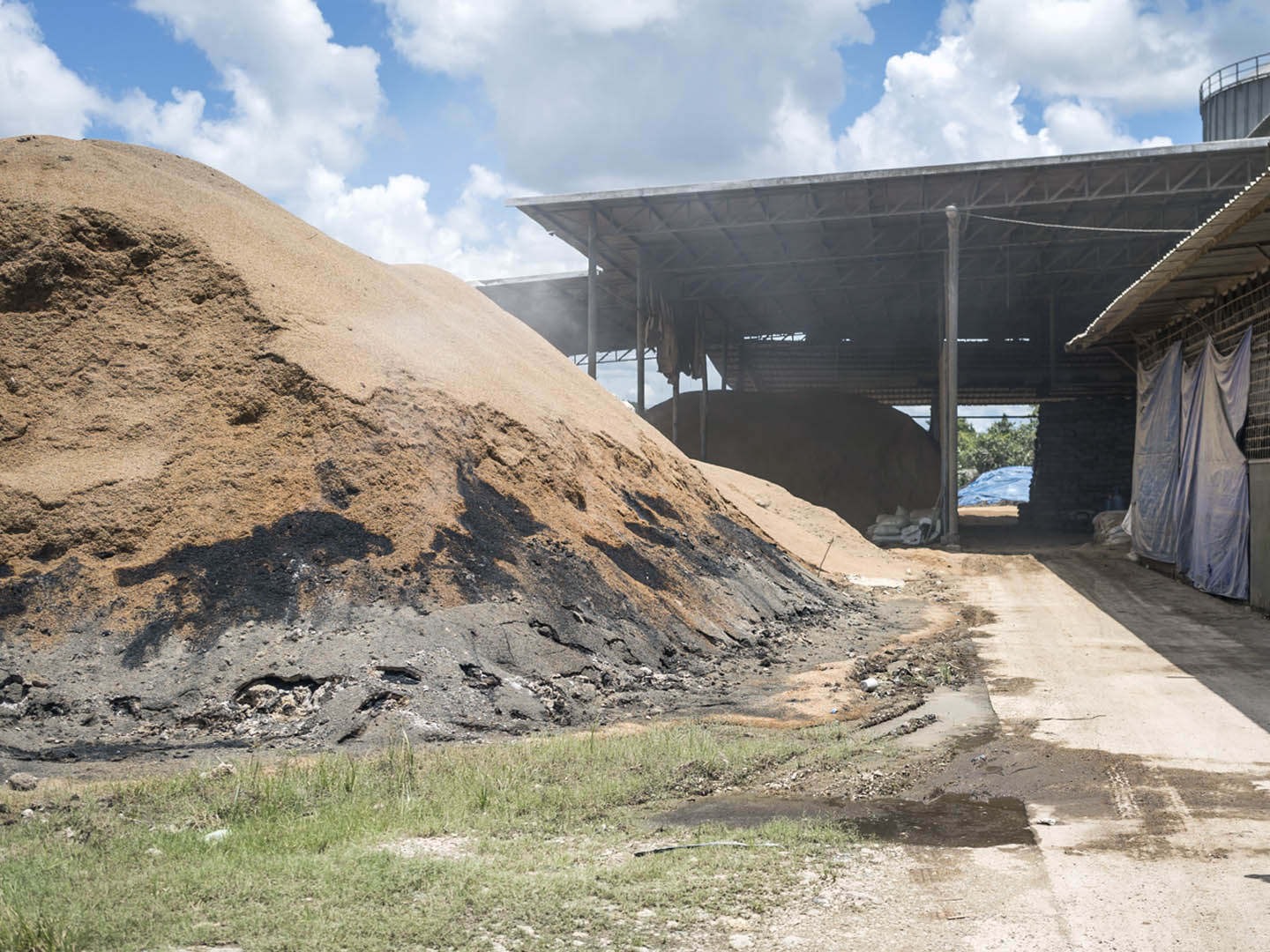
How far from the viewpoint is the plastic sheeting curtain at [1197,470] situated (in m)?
12.4

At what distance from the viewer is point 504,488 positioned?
30.1 feet

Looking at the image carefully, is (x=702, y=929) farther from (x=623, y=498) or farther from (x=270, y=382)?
(x=623, y=498)

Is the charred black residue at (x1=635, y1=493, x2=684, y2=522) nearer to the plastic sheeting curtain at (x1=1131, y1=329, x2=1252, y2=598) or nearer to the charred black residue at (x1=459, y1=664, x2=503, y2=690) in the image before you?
the charred black residue at (x1=459, y1=664, x2=503, y2=690)

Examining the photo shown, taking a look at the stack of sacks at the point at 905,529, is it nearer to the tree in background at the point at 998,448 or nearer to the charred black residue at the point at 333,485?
the charred black residue at the point at 333,485

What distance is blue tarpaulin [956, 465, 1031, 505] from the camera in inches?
1473

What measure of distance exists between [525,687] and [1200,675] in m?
5.12

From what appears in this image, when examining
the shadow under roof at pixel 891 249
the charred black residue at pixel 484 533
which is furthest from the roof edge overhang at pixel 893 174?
the charred black residue at pixel 484 533

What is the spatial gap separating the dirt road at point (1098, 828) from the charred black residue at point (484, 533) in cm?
379

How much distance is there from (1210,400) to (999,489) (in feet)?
83.3

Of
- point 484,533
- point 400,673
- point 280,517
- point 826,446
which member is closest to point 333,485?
point 280,517

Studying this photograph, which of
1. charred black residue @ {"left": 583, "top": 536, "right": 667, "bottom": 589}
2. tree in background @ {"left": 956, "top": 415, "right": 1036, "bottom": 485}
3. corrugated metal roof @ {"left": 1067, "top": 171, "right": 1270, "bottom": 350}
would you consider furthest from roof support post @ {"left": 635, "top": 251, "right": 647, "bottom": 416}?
tree in background @ {"left": 956, "top": 415, "right": 1036, "bottom": 485}

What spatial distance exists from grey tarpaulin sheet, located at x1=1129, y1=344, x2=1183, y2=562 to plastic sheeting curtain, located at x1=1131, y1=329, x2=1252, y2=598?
0.01m

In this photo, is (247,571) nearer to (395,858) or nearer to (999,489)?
(395,858)

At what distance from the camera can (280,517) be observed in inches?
306
